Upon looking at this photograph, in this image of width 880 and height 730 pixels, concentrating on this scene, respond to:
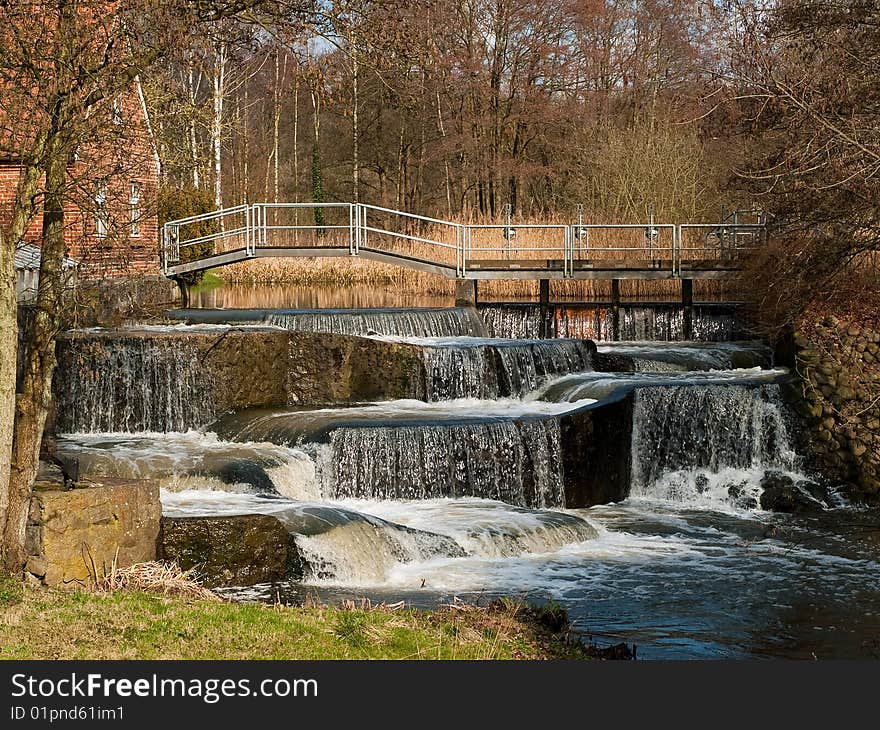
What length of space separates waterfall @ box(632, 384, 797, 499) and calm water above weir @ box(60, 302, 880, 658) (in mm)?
25

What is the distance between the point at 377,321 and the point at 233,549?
33.4 ft

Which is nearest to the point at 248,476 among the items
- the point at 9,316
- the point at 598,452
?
the point at 598,452

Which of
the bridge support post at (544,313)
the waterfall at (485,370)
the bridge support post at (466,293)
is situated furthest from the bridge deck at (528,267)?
the waterfall at (485,370)

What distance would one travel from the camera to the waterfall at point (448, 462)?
13.7m

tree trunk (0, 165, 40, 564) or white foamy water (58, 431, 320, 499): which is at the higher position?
tree trunk (0, 165, 40, 564)

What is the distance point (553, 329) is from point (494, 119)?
58.9ft

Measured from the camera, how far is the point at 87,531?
28.1 ft

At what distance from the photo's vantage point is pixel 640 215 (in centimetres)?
2861

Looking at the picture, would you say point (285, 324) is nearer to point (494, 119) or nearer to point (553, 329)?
point (553, 329)

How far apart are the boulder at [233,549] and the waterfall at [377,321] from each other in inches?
360

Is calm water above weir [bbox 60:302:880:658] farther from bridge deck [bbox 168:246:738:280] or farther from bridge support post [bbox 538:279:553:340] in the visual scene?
bridge deck [bbox 168:246:738:280]

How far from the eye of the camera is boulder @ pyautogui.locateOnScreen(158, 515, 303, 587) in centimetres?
986

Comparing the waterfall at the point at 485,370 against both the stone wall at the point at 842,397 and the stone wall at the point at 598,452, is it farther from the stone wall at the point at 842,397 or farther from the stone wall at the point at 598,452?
the stone wall at the point at 842,397

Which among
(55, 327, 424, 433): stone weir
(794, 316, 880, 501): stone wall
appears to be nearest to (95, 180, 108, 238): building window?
(55, 327, 424, 433): stone weir
